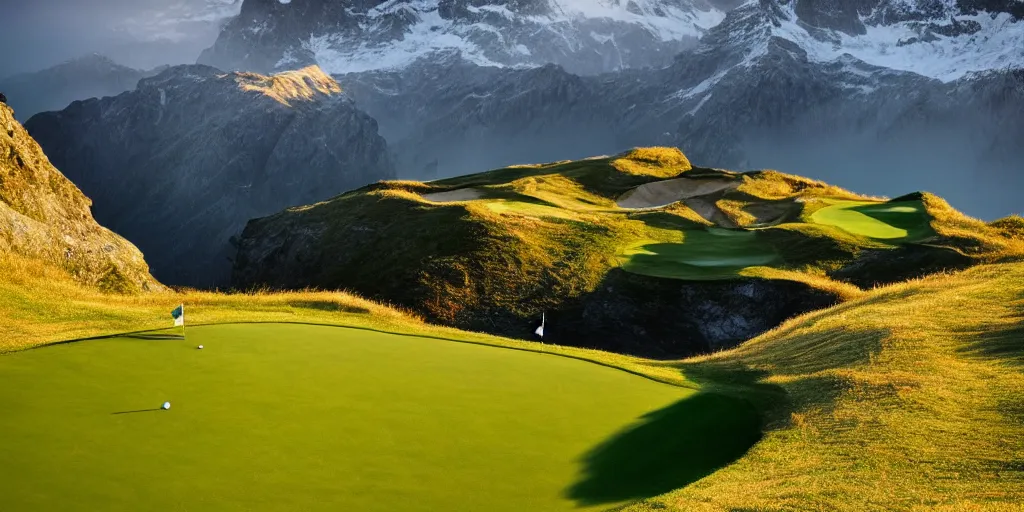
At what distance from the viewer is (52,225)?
2692cm

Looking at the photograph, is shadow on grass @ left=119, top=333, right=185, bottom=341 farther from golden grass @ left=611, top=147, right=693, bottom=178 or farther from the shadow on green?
golden grass @ left=611, top=147, right=693, bottom=178

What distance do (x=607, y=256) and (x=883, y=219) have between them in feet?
51.2

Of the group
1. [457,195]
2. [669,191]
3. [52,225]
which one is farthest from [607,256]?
[52,225]

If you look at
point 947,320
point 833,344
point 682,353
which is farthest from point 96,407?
point 682,353

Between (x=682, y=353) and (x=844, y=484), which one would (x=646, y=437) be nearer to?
(x=844, y=484)

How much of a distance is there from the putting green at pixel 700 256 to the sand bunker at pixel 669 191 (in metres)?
10.9

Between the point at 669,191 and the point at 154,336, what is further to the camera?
the point at 669,191

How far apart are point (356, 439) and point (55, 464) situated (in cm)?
355

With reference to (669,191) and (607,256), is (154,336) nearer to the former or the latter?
(607,256)

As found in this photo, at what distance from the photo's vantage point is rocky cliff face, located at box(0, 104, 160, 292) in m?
25.1

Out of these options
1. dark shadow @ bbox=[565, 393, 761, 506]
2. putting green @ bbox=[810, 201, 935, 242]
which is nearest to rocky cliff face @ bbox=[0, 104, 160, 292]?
dark shadow @ bbox=[565, 393, 761, 506]

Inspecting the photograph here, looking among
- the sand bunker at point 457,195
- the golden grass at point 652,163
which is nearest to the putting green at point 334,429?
the sand bunker at point 457,195

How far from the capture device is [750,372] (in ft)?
58.4

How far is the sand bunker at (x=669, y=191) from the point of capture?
5106 centimetres
